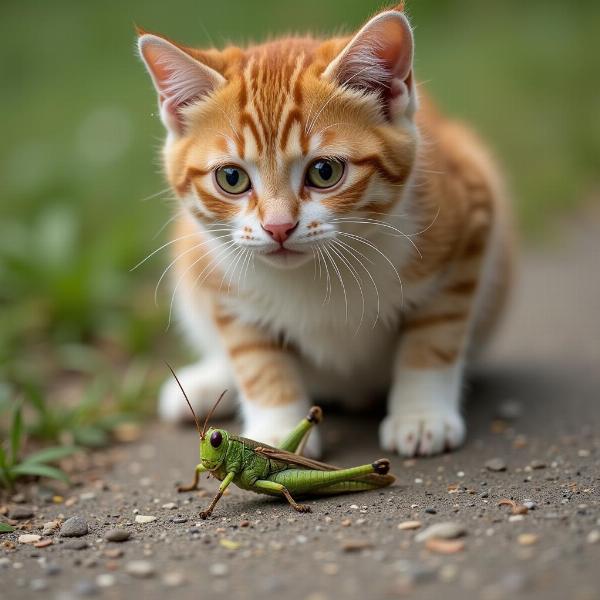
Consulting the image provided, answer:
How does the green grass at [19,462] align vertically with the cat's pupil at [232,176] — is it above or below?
below

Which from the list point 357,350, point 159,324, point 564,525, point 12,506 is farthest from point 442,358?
point 159,324

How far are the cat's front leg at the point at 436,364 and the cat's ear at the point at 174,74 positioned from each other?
0.95 metres

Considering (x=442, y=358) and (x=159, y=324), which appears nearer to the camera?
(x=442, y=358)

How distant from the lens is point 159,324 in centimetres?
422

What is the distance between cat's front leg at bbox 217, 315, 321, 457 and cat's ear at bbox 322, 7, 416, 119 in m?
0.83

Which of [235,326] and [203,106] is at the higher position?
[203,106]

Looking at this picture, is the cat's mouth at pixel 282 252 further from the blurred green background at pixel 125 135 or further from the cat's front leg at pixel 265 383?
the blurred green background at pixel 125 135

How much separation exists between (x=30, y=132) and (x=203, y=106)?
4695mm

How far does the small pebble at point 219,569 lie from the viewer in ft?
6.04

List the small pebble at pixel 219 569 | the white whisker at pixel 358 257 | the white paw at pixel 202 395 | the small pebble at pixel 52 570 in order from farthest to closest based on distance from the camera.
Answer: the white paw at pixel 202 395 → the white whisker at pixel 358 257 → the small pebble at pixel 52 570 → the small pebble at pixel 219 569

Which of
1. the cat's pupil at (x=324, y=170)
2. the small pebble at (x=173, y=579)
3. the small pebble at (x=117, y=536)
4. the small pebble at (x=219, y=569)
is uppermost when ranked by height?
the cat's pupil at (x=324, y=170)

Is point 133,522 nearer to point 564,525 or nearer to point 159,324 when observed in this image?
point 564,525

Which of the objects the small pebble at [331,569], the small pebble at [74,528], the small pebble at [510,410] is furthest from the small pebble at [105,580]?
the small pebble at [510,410]

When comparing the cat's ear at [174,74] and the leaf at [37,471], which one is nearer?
the cat's ear at [174,74]
